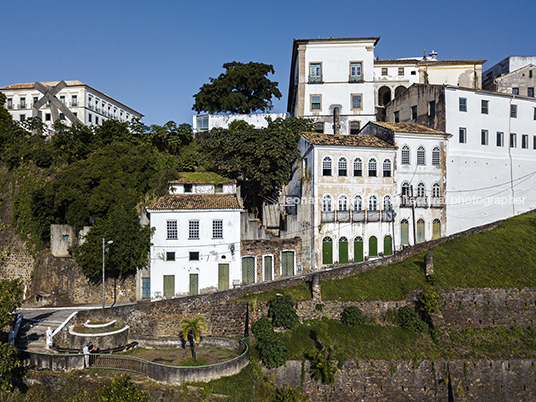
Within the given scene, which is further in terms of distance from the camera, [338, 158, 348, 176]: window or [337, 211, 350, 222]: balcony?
[338, 158, 348, 176]: window

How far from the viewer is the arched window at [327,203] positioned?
31.2 m

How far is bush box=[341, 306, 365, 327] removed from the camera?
23.9 metres

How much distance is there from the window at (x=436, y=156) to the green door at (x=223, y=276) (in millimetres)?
18940

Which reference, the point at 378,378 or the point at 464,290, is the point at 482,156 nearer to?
the point at 464,290

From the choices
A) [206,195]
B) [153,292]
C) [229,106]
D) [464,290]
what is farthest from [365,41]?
[153,292]

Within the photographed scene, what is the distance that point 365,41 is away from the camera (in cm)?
4284

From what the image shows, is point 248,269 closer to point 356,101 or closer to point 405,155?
point 405,155

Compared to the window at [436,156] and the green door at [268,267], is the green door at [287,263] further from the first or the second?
the window at [436,156]

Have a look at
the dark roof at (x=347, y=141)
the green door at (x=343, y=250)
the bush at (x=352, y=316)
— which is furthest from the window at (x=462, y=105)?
the bush at (x=352, y=316)

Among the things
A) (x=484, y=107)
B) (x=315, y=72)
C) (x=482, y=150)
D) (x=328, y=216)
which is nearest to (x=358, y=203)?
(x=328, y=216)

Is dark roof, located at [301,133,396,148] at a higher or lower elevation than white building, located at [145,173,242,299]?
higher

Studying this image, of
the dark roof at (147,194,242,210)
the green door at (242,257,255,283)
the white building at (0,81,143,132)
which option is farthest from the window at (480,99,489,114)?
the white building at (0,81,143,132)

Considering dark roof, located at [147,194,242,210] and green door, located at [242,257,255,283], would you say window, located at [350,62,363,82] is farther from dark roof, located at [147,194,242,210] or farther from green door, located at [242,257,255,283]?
green door, located at [242,257,255,283]

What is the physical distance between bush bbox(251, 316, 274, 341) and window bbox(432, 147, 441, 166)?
19.9m
